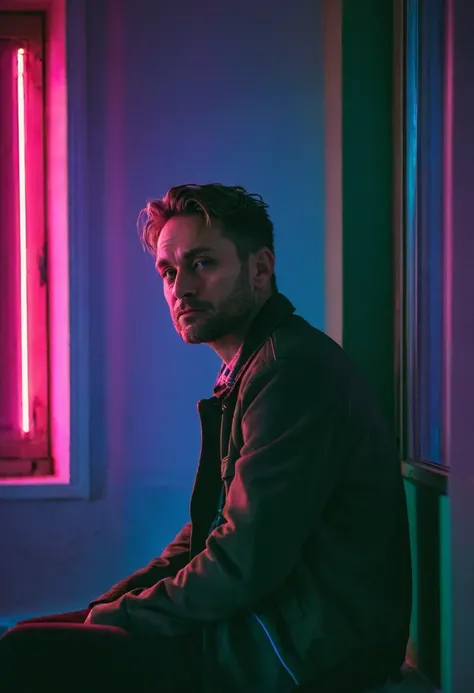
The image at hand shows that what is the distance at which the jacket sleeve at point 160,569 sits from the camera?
5.39 feet

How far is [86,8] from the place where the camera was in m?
2.27

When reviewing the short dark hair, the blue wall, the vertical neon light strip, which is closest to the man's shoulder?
the short dark hair

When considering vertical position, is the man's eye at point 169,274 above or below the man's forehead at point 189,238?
below

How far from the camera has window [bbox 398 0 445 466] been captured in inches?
73.1

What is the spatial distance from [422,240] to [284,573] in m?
1.09

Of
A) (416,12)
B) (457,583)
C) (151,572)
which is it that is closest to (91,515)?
(151,572)

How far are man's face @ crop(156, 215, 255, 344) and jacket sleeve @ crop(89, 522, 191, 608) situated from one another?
55 centimetres

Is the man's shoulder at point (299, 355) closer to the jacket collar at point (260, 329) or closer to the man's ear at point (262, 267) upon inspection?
the jacket collar at point (260, 329)

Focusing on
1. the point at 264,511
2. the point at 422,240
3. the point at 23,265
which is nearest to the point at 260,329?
the point at 264,511

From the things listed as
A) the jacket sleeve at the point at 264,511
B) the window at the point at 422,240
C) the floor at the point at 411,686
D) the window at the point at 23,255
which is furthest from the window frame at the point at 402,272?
the window at the point at 23,255

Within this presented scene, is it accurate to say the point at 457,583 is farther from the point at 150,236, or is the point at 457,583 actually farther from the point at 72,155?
the point at 72,155

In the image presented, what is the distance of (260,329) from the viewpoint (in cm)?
148

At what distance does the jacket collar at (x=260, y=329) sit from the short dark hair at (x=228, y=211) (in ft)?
0.42

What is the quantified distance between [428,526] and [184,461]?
920mm
